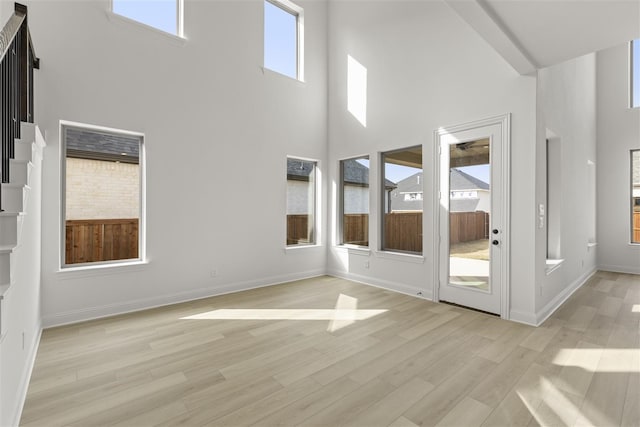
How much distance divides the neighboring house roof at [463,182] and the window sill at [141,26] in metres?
4.05

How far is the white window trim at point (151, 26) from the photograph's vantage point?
12.2 feet

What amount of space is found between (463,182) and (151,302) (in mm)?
4305

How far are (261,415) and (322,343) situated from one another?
1.12 metres

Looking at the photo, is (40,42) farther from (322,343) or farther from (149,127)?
(322,343)

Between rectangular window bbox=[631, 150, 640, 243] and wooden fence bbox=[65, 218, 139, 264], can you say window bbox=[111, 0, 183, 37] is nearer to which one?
wooden fence bbox=[65, 218, 139, 264]

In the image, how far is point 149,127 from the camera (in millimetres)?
4012

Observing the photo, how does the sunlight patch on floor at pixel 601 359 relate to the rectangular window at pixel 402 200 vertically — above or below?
below

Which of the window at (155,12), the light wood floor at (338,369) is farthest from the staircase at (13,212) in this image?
the window at (155,12)

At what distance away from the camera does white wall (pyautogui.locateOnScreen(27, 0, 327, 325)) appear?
345 centimetres

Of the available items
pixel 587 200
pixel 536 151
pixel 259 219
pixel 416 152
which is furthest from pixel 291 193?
pixel 587 200

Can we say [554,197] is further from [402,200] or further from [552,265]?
[402,200]

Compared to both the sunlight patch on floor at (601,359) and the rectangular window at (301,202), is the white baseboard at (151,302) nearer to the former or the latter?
the rectangular window at (301,202)

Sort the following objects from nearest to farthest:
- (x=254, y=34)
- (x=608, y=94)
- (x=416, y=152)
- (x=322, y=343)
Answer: (x=322, y=343) < (x=416, y=152) < (x=254, y=34) < (x=608, y=94)

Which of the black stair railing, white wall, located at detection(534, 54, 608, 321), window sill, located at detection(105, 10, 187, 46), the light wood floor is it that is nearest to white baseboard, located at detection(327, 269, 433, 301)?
the light wood floor
